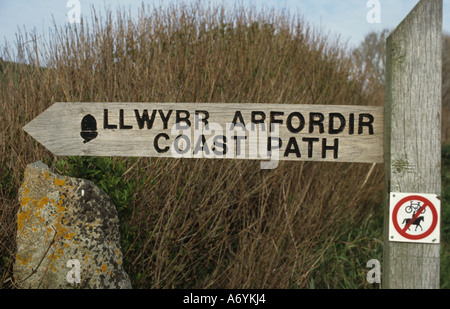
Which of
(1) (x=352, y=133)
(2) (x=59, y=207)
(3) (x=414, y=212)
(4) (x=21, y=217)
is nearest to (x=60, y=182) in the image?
(2) (x=59, y=207)

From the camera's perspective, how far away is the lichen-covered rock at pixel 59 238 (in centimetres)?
201

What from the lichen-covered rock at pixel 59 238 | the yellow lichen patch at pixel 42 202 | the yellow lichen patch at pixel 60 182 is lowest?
the lichen-covered rock at pixel 59 238

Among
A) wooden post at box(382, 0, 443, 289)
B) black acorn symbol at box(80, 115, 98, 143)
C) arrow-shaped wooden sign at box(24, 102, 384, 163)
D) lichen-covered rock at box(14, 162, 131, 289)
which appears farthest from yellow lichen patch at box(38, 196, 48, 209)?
wooden post at box(382, 0, 443, 289)

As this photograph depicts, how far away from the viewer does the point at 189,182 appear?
2807mm

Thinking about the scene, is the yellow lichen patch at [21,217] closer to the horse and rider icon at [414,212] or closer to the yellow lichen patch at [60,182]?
the yellow lichen patch at [60,182]

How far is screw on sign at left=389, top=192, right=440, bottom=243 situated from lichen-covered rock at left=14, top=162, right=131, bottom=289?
4.42 feet

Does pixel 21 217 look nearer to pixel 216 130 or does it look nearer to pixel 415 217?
pixel 216 130

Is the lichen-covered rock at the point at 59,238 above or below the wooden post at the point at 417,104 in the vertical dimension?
below

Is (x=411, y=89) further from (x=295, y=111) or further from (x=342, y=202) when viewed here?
(x=342, y=202)

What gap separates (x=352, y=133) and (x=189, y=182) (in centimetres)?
132

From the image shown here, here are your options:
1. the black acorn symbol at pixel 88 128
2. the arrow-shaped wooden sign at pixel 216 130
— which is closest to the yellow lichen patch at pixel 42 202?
the arrow-shaped wooden sign at pixel 216 130

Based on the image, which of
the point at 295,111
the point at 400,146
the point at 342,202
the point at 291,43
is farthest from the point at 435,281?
the point at 291,43
